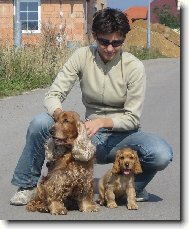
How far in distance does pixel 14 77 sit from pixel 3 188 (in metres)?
9.26

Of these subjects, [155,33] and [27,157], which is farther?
[155,33]

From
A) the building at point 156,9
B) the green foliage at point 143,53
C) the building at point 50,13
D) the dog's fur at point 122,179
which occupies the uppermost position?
the building at point 156,9

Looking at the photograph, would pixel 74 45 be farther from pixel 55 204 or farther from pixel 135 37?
pixel 135 37

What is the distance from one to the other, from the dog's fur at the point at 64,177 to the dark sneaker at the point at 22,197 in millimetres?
266

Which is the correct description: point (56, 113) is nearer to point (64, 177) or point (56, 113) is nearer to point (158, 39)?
point (64, 177)

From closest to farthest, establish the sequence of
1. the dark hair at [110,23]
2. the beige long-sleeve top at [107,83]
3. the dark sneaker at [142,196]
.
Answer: the dark hair at [110,23] → the beige long-sleeve top at [107,83] → the dark sneaker at [142,196]

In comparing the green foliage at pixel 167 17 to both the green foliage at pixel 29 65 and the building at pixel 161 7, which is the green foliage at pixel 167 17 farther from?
the green foliage at pixel 29 65

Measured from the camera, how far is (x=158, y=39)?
41812 millimetres

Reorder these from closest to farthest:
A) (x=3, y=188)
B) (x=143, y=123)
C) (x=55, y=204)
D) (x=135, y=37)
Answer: (x=55, y=204) → (x=3, y=188) → (x=143, y=123) → (x=135, y=37)

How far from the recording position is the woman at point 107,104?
20.1 feet

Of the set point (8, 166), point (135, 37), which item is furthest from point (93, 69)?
point (135, 37)

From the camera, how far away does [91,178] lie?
5973 mm

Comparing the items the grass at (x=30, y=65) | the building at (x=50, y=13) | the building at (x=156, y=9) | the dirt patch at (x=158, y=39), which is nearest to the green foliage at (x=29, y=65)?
the grass at (x=30, y=65)

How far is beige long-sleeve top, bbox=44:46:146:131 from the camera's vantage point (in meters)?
6.24
